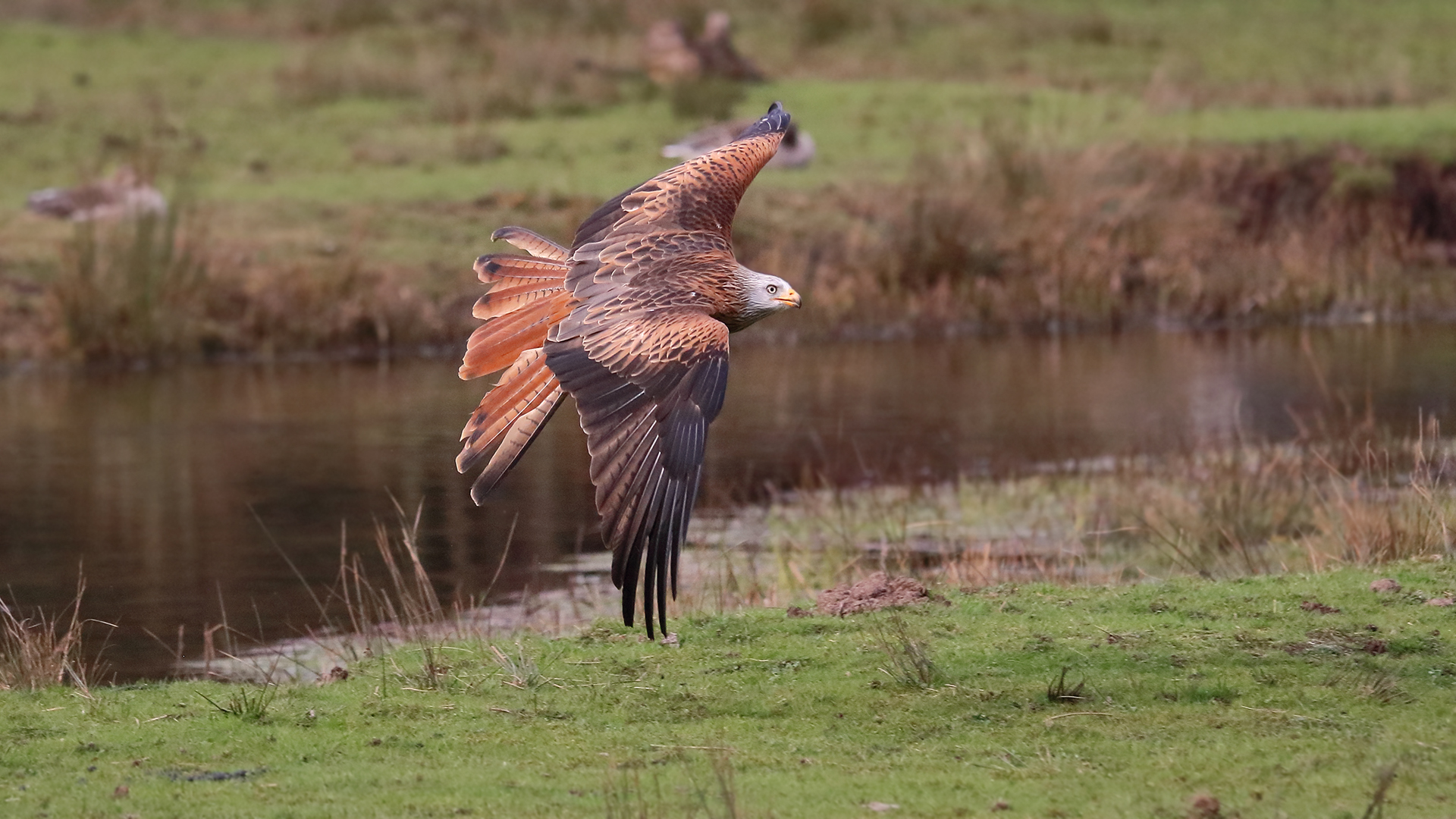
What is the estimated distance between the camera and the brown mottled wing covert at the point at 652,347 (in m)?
6.93

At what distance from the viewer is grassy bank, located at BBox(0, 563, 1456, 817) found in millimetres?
6395

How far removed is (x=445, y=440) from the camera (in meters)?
18.1

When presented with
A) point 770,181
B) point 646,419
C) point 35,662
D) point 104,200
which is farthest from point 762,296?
point 770,181

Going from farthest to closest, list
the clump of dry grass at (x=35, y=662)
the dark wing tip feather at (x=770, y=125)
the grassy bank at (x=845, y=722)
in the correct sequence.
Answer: the dark wing tip feather at (x=770, y=125) < the clump of dry grass at (x=35, y=662) < the grassy bank at (x=845, y=722)

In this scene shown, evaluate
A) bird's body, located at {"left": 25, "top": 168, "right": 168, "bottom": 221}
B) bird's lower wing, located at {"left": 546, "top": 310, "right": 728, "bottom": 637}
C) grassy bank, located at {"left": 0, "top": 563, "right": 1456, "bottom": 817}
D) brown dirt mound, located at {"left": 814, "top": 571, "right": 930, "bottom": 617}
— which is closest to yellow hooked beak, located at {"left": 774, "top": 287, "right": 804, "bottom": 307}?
bird's lower wing, located at {"left": 546, "top": 310, "right": 728, "bottom": 637}

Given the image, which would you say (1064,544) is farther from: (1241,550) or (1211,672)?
(1211,672)

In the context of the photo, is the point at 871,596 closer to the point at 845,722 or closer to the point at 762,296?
the point at 762,296

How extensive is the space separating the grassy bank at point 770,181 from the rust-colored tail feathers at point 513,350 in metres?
13.6

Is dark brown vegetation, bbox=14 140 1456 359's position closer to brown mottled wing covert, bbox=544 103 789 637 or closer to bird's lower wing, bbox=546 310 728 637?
brown mottled wing covert, bbox=544 103 789 637

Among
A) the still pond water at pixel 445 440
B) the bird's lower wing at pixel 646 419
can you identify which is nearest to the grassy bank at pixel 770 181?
the still pond water at pixel 445 440

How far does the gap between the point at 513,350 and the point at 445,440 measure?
9495mm

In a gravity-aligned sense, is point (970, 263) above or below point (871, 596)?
below

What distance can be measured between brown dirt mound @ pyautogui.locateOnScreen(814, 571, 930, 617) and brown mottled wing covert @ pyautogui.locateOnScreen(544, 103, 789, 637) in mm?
1567

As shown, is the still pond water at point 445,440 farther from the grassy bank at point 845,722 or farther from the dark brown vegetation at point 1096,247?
the grassy bank at point 845,722
